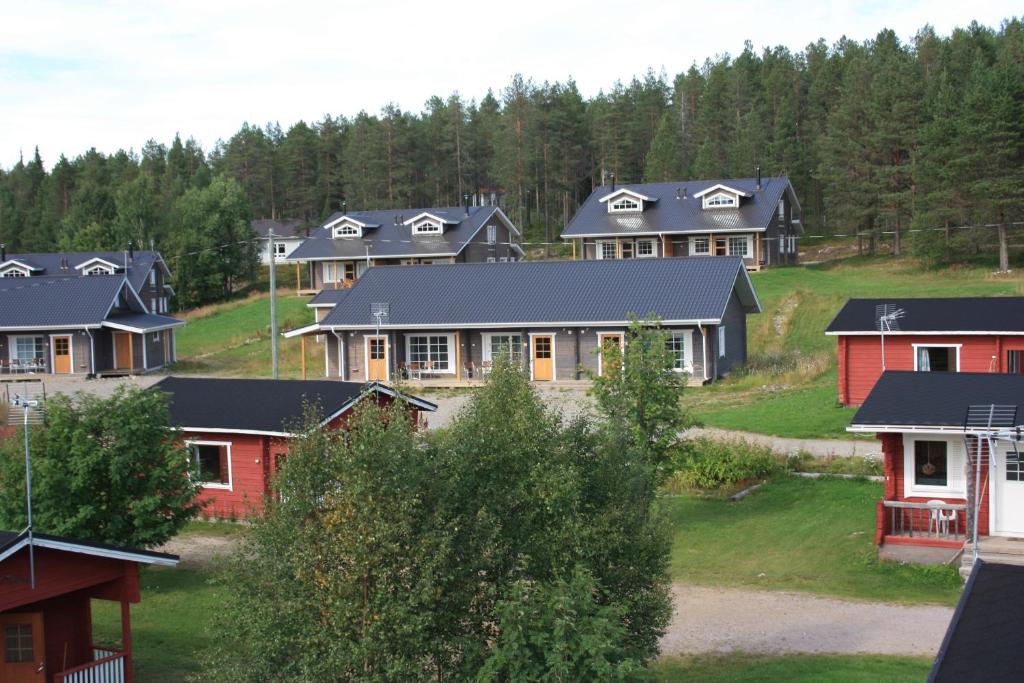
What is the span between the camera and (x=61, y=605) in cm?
1431

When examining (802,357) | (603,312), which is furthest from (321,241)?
(802,357)

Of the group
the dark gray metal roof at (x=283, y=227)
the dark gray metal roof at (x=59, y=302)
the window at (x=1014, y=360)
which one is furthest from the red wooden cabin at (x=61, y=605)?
the dark gray metal roof at (x=283, y=227)

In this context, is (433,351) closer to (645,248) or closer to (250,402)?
(250,402)

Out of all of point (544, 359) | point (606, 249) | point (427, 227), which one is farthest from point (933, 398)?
point (427, 227)

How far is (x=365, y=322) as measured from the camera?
41.8 meters

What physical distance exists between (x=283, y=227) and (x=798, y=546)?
7185 cm

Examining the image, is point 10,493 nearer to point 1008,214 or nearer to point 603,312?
point 603,312

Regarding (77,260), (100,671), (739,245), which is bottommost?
(100,671)

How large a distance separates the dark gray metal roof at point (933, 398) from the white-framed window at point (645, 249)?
3775 cm

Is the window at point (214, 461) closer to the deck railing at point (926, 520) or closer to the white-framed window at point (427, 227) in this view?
the deck railing at point (926, 520)

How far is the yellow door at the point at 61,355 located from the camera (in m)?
47.2

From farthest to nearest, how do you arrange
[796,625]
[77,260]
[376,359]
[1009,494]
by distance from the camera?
[77,260], [376,359], [1009,494], [796,625]

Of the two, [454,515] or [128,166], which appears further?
[128,166]

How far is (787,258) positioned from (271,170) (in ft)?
176
